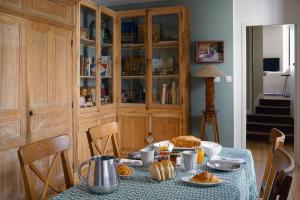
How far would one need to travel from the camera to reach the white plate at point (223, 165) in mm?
1778

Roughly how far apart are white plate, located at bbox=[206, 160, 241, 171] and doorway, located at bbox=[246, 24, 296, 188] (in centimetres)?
212

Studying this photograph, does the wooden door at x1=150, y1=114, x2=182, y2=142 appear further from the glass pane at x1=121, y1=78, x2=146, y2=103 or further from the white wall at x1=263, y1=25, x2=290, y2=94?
the white wall at x1=263, y1=25, x2=290, y2=94

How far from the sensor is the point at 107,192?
4.62 ft

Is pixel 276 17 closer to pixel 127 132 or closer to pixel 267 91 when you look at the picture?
pixel 127 132

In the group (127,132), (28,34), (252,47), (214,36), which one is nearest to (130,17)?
(214,36)

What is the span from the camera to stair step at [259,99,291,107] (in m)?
7.19

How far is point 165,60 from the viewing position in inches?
174

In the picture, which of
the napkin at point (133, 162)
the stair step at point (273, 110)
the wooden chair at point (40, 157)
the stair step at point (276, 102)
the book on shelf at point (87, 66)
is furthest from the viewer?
the stair step at point (276, 102)

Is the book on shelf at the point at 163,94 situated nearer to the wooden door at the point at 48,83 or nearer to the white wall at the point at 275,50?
the wooden door at the point at 48,83

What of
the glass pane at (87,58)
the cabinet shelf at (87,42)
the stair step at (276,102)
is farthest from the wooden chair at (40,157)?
the stair step at (276,102)

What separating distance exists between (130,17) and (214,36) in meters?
1.23

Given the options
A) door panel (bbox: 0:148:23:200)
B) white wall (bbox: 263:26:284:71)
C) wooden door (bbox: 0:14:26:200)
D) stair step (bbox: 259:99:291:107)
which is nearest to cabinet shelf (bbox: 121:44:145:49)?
wooden door (bbox: 0:14:26:200)

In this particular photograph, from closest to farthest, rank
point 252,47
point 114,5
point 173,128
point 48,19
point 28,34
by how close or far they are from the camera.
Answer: point 28,34
point 48,19
point 173,128
point 114,5
point 252,47

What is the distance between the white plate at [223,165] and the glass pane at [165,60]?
2.47 m
